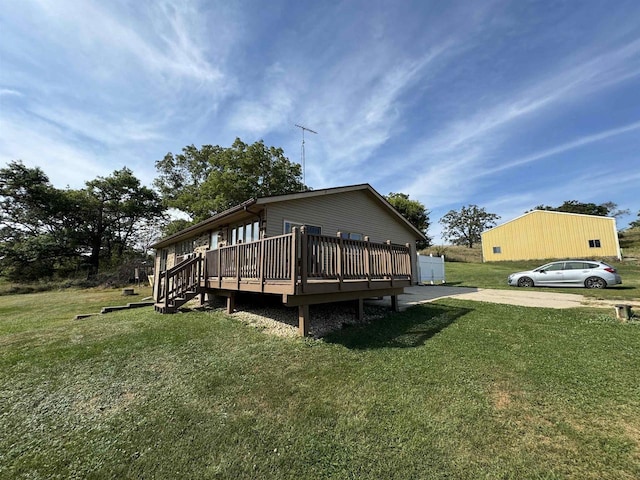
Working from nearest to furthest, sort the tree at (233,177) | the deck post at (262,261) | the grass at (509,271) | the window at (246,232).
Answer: the deck post at (262,261) → the window at (246,232) → the grass at (509,271) → the tree at (233,177)

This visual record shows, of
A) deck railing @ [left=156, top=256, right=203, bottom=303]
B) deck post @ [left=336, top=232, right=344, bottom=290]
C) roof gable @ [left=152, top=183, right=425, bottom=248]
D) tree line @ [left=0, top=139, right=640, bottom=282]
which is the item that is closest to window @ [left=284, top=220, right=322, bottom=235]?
roof gable @ [left=152, top=183, right=425, bottom=248]

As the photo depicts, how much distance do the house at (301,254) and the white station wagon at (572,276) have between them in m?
6.66

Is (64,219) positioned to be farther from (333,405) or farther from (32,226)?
(333,405)

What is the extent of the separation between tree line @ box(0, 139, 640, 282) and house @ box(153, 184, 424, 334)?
1150 centimetres

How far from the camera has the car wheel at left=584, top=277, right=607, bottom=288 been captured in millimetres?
11242

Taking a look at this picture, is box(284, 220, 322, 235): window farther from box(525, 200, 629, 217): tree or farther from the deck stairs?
box(525, 200, 629, 217): tree

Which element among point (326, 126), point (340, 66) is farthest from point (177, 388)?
point (326, 126)

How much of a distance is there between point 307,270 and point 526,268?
84.6ft

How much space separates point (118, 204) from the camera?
30969 mm

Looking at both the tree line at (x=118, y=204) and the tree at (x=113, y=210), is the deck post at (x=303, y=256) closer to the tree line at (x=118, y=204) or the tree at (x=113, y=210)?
the tree line at (x=118, y=204)

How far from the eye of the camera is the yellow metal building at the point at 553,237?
2364 cm

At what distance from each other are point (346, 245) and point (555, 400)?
4.10 metres

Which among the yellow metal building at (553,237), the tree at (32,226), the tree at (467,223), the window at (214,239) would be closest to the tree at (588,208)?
the tree at (467,223)

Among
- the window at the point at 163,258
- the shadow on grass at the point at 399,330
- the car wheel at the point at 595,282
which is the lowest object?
the shadow on grass at the point at 399,330
